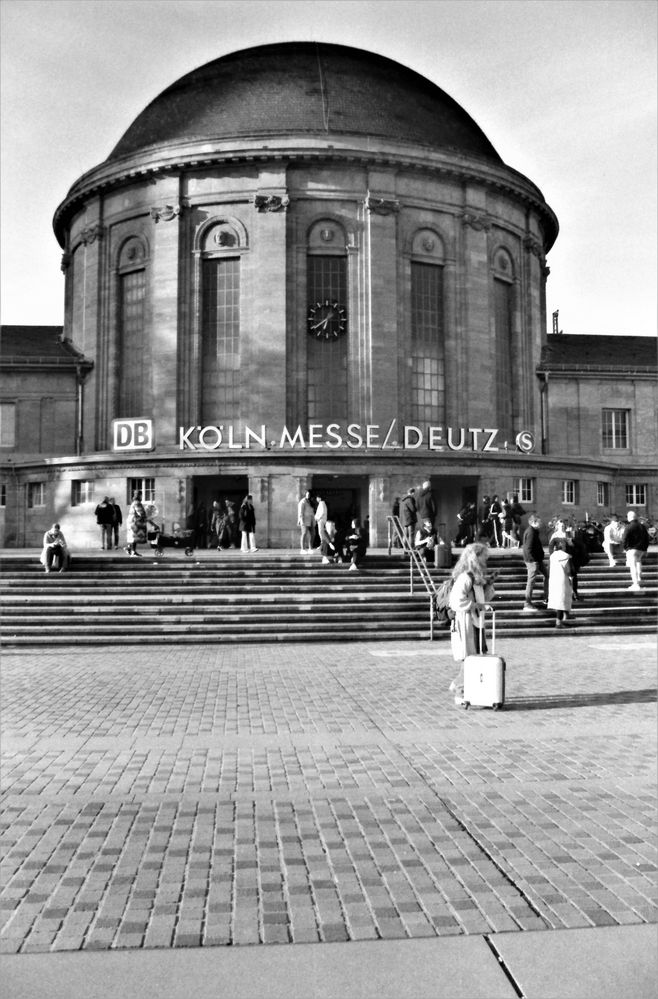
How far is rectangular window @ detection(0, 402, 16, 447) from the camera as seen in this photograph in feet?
148

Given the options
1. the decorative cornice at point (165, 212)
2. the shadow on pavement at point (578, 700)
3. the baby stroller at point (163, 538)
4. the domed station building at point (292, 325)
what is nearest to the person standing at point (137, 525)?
the baby stroller at point (163, 538)

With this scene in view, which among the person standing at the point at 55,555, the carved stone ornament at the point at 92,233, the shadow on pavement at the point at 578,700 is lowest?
the shadow on pavement at the point at 578,700

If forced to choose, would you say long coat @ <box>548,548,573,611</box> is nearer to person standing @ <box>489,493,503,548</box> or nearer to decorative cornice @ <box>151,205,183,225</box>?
person standing @ <box>489,493,503,548</box>

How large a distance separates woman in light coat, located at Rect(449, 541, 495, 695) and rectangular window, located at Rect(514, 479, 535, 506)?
93.0ft

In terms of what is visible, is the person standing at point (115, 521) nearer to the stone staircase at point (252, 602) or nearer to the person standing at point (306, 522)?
the person standing at point (306, 522)

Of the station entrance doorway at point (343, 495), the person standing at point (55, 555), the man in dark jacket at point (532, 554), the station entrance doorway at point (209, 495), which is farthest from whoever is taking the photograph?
the station entrance doorway at point (343, 495)

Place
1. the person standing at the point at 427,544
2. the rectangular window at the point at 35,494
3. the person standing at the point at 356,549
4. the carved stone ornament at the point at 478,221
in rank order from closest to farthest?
the person standing at the point at 356,549 < the person standing at the point at 427,544 < the rectangular window at the point at 35,494 < the carved stone ornament at the point at 478,221

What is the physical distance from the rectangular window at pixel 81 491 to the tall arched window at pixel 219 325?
5.96m

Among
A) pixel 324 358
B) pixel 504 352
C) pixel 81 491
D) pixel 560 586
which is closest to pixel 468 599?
pixel 560 586

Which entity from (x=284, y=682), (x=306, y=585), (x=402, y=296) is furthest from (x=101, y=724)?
(x=402, y=296)

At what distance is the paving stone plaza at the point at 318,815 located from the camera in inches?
195

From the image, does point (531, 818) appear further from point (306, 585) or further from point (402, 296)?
point (402, 296)

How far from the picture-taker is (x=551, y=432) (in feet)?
158

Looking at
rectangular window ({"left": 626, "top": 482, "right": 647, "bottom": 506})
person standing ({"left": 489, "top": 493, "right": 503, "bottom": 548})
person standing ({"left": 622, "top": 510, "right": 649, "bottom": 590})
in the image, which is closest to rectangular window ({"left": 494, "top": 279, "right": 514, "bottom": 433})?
rectangular window ({"left": 626, "top": 482, "right": 647, "bottom": 506})
